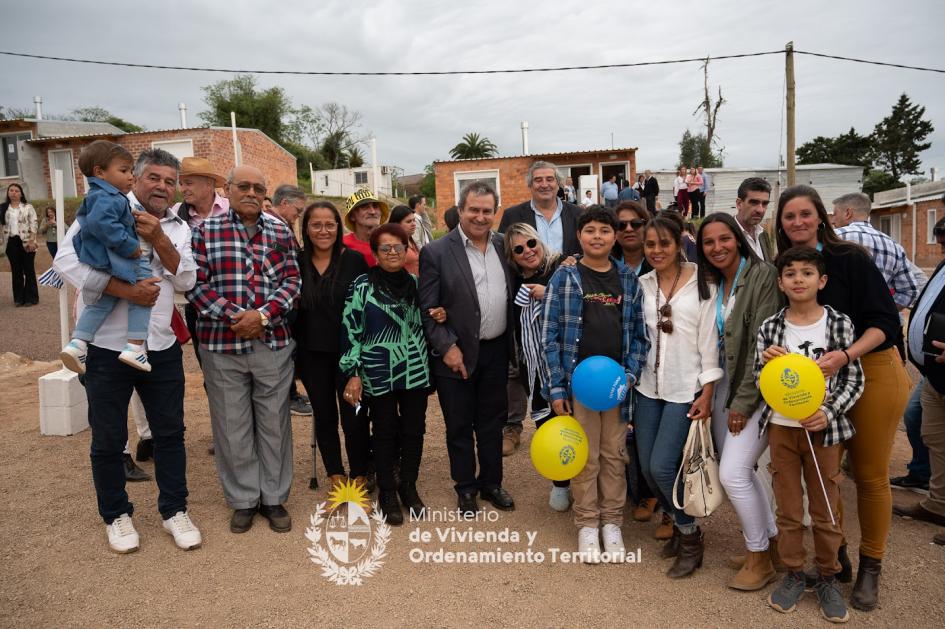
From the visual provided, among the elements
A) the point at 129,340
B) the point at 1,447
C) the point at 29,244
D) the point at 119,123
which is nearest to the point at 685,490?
the point at 129,340

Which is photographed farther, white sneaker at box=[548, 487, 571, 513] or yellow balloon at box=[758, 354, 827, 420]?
white sneaker at box=[548, 487, 571, 513]

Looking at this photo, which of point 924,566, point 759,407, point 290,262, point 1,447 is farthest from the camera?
point 1,447

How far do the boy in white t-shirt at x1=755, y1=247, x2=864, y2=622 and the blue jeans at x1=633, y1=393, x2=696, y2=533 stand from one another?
1.51 feet

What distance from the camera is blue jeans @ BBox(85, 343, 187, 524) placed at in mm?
A: 3504

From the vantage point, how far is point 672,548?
3572 mm

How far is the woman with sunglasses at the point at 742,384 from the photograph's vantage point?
3127 mm

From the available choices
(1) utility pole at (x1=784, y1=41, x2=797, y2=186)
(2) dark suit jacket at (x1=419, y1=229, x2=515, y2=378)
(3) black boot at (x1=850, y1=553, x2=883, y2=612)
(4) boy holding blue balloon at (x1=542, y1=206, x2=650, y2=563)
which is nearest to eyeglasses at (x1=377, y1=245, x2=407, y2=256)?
(2) dark suit jacket at (x1=419, y1=229, x2=515, y2=378)

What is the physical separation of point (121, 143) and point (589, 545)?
93.9 ft

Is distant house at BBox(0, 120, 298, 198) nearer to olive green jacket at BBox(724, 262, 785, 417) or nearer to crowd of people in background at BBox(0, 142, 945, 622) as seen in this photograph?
crowd of people in background at BBox(0, 142, 945, 622)

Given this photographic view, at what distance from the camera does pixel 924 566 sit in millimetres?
3375

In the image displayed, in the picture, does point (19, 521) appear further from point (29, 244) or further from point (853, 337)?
point (29, 244)

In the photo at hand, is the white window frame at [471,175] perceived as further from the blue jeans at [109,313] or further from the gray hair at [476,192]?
the blue jeans at [109,313]

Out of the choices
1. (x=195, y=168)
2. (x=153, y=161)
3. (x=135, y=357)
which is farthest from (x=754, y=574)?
(x=195, y=168)

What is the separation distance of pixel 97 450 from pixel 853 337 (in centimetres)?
428
